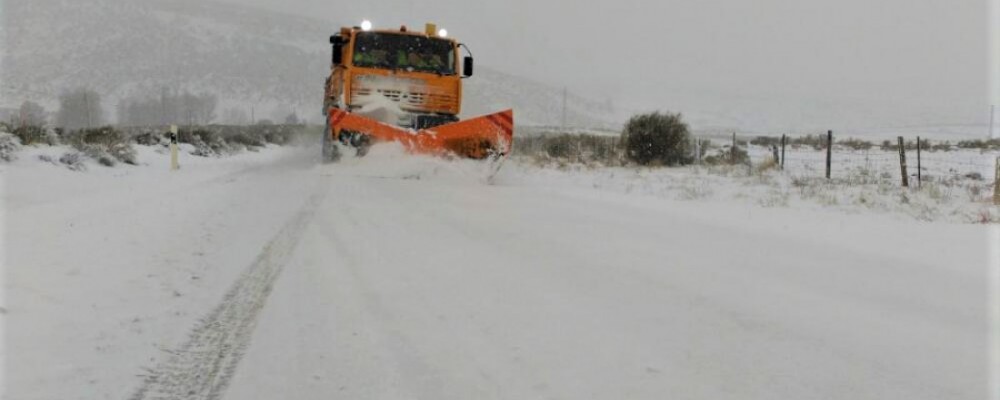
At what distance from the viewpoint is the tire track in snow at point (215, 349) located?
2.10 m

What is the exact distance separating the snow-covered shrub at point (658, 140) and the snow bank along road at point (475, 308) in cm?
1553

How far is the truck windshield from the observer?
40.4 ft

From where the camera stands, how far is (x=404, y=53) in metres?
12.5

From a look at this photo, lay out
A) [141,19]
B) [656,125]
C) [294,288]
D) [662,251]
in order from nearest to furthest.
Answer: [294,288] < [662,251] < [656,125] < [141,19]

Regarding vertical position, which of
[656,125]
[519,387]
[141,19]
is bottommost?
[519,387]

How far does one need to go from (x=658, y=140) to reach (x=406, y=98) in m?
11.4

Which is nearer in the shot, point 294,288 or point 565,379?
point 565,379

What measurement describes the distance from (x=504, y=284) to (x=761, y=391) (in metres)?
1.65

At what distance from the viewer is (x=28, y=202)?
22.7ft

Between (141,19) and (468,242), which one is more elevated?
(141,19)

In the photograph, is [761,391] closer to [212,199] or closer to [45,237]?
[45,237]

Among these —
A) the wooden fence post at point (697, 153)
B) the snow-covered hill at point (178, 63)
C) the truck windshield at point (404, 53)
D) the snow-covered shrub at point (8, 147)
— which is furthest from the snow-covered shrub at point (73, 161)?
the snow-covered hill at point (178, 63)

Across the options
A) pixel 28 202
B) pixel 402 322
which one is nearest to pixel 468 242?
pixel 402 322

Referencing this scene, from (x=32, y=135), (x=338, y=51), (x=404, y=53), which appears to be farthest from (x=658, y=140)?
(x=32, y=135)
